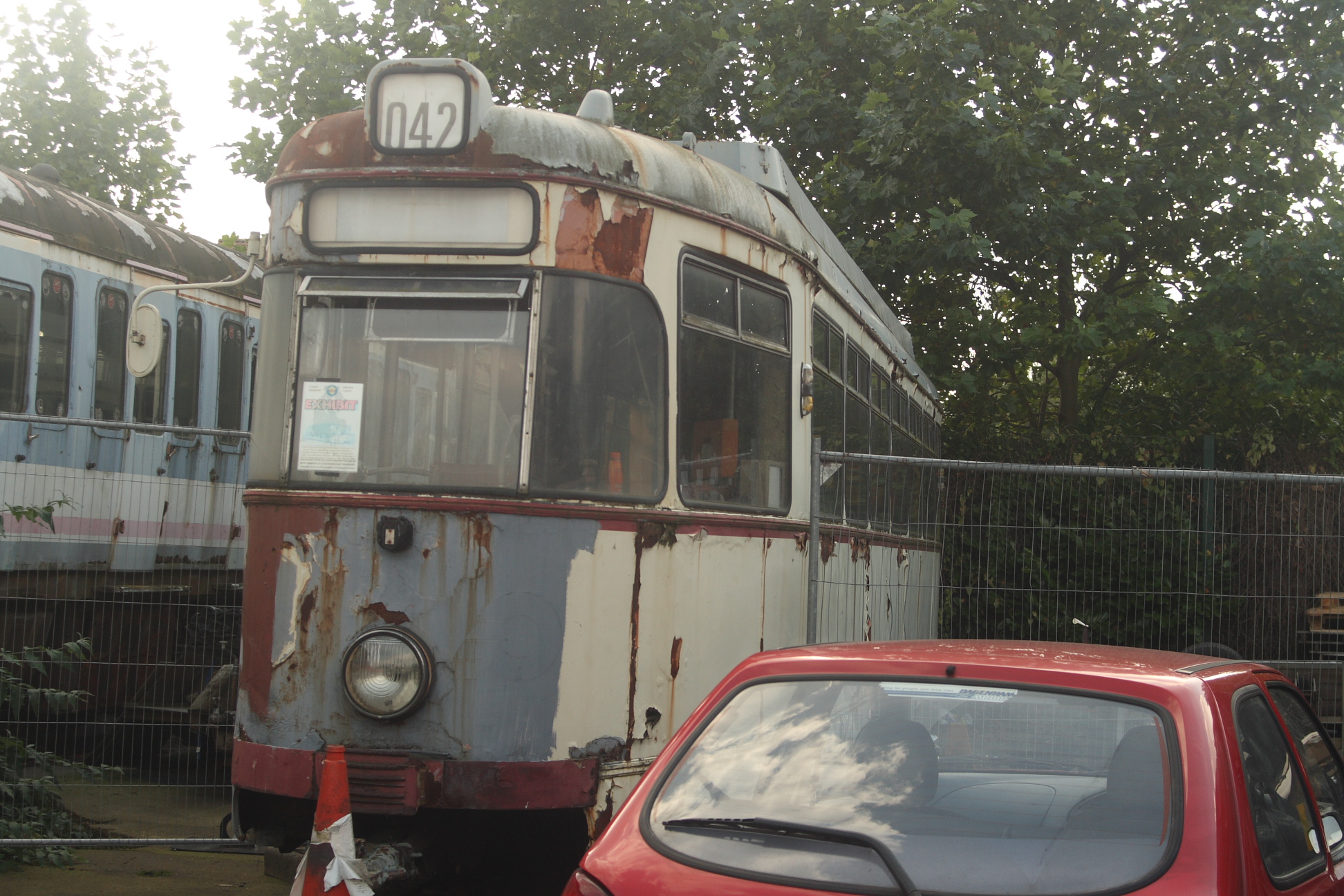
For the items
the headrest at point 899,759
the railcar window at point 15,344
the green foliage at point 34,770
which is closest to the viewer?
the headrest at point 899,759

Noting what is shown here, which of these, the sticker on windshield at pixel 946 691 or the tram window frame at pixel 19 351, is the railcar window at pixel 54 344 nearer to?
the tram window frame at pixel 19 351

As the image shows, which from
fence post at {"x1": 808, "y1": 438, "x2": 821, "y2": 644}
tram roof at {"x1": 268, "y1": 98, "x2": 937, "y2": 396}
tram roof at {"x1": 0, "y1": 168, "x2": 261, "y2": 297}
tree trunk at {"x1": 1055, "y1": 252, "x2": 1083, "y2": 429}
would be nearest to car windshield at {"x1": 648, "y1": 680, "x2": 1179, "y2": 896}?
tram roof at {"x1": 268, "y1": 98, "x2": 937, "y2": 396}

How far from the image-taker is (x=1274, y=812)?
8.86 ft

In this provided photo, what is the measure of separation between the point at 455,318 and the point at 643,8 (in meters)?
10.5

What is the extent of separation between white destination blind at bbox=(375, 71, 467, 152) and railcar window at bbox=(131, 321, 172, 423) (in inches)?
239

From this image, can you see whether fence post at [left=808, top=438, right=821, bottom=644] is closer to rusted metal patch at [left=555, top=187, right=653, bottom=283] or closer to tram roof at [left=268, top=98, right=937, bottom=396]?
tram roof at [left=268, top=98, right=937, bottom=396]

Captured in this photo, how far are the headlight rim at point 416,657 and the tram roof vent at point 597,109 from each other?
7.58ft

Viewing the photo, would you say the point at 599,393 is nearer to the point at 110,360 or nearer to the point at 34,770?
the point at 34,770

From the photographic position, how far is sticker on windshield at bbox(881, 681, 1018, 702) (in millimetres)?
2678

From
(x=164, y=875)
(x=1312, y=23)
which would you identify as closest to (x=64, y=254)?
(x=164, y=875)

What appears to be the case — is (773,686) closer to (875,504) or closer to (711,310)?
(711,310)

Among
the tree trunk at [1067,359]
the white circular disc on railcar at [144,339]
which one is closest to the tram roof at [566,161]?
the white circular disc on railcar at [144,339]

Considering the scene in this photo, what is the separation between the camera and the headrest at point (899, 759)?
2.60 metres

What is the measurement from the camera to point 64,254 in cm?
960
